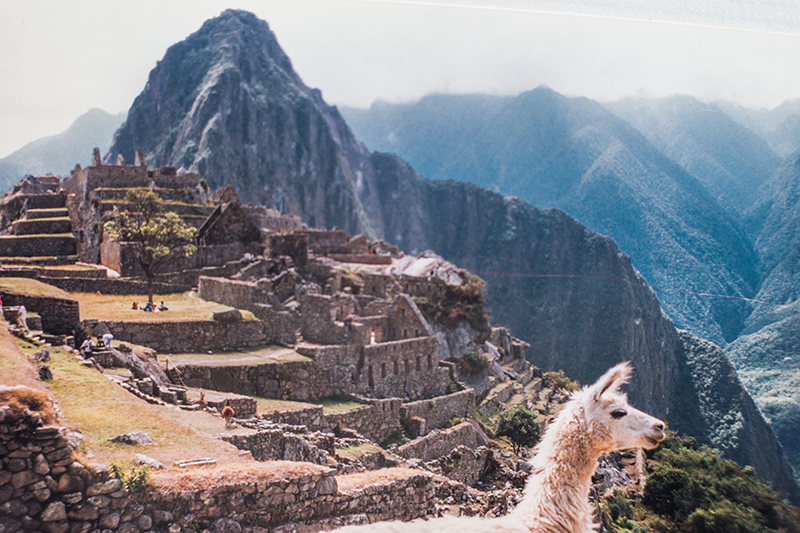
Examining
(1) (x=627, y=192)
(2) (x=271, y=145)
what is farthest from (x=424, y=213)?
(1) (x=627, y=192)

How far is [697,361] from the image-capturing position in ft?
31.0

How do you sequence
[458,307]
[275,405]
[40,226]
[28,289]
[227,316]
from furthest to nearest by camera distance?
[458,307], [40,226], [227,316], [275,405], [28,289]

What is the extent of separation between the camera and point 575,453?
468 cm

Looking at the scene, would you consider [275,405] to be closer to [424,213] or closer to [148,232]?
[148,232]

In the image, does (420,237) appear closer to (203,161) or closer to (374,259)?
(203,161)

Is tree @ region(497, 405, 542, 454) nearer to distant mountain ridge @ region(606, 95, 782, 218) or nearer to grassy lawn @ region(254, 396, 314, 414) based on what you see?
grassy lawn @ region(254, 396, 314, 414)

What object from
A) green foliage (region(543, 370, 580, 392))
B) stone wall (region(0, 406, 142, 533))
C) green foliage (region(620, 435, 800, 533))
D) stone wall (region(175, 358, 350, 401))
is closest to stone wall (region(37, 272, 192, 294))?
stone wall (region(175, 358, 350, 401))

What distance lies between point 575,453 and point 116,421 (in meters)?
5.23

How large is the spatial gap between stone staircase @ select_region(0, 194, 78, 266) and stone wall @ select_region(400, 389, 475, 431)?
44.9ft

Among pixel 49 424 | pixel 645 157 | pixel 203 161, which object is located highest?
pixel 203 161

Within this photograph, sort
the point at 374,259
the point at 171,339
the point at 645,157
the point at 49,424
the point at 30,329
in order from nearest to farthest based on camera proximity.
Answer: the point at 49,424
the point at 30,329
the point at 645,157
the point at 171,339
the point at 374,259

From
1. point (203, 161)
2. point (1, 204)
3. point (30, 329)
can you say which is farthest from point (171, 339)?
point (203, 161)

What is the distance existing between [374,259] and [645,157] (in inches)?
852

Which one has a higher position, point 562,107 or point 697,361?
point 562,107
